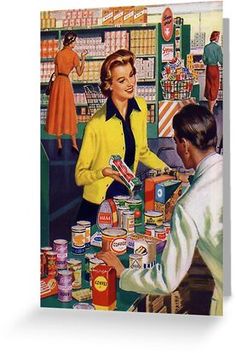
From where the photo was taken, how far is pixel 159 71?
3.96 meters

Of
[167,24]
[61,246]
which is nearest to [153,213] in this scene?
[61,246]

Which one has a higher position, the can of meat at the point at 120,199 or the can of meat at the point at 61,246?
the can of meat at the point at 120,199

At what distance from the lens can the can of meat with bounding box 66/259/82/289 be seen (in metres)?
4.11

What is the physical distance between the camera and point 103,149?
404cm

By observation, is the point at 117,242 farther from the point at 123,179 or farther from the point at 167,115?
the point at 167,115

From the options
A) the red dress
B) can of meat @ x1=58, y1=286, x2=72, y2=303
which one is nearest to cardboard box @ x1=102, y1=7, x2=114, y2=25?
the red dress

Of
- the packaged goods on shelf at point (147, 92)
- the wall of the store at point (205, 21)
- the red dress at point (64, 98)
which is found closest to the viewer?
the wall of the store at point (205, 21)

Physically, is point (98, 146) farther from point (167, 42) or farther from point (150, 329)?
point (150, 329)

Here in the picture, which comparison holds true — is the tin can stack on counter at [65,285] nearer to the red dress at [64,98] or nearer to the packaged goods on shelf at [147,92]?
the red dress at [64,98]

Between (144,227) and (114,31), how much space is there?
3.46 ft

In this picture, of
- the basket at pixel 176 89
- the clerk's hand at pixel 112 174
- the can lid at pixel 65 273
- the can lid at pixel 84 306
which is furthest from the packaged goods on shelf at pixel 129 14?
the can lid at pixel 84 306

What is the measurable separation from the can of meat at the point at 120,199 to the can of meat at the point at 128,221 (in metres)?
0.05

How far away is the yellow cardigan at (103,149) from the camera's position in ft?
13.1

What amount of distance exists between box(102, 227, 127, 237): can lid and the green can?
0.26 ft
